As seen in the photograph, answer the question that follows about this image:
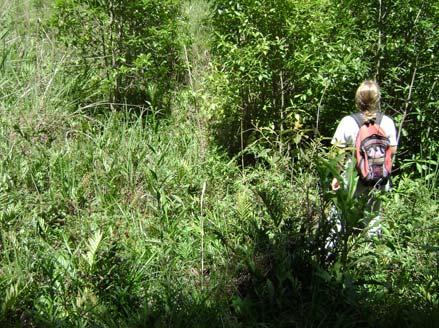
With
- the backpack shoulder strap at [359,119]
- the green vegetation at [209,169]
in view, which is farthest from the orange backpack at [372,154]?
the green vegetation at [209,169]

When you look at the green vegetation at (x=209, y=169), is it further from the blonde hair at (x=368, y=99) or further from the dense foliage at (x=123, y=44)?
the blonde hair at (x=368, y=99)

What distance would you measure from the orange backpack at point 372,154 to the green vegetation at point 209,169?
12.8 inches

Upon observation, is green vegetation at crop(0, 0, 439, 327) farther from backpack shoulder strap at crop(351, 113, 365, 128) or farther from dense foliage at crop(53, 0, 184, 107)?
backpack shoulder strap at crop(351, 113, 365, 128)

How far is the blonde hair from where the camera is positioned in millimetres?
4449

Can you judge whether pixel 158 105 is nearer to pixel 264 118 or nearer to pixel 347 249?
pixel 264 118

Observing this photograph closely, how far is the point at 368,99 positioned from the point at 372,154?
1.56 feet

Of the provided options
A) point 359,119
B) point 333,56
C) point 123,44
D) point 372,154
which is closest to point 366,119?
point 359,119

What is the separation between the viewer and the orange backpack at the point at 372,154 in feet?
14.3

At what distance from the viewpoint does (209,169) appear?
5.60 metres

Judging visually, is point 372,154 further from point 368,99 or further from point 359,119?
point 368,99

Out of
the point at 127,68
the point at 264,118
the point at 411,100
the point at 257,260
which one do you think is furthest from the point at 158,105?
the point at 257,260

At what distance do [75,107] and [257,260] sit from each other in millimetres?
3607

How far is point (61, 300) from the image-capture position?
354 centimetres

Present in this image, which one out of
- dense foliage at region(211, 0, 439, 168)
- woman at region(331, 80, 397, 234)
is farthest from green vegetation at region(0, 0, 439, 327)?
woman at region(331, 80, 397, 234)
